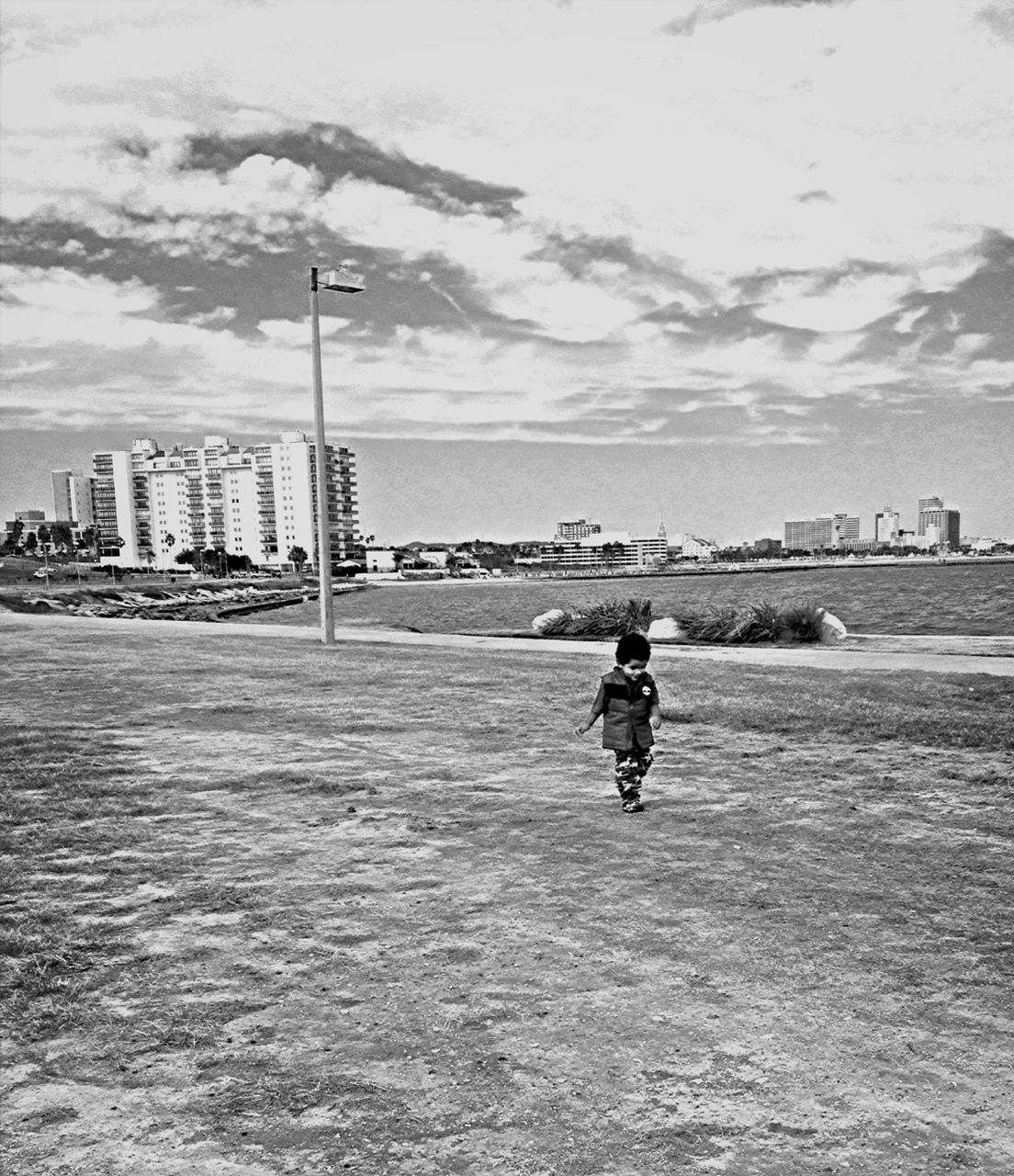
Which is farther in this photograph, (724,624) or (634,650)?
(724,624)

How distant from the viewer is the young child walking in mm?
6344

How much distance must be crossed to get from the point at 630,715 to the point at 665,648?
1275 cm

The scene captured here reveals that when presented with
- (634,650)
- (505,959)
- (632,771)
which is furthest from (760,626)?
(505,959)

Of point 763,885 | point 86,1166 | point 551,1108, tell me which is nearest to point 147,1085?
point 86,1166

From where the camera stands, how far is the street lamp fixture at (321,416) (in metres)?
17.7

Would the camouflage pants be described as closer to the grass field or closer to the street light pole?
the grass field

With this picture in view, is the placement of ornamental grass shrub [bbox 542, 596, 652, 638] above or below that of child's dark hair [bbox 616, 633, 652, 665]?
below

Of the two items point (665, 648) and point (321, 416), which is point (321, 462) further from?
point (665, 648)

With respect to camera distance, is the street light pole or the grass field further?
the street light pole

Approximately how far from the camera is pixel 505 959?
405 centimetres

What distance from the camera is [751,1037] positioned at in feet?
11.1

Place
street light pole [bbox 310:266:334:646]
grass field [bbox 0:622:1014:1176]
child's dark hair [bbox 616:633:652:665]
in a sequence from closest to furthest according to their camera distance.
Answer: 1. grass field [bbox 0:622:1014:1176]
2. child's dark hair [bbox 616:633:652:665]
3. street light pole [bbox 310:266:334:646]

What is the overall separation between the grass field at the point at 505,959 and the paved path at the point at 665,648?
20.2 feet

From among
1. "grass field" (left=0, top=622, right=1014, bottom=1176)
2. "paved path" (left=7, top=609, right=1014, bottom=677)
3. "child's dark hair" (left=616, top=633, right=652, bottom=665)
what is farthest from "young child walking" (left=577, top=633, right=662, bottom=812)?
"paved path" (left=7, top=609, right=1014, bottom=677)
